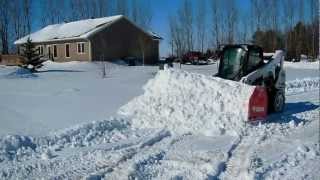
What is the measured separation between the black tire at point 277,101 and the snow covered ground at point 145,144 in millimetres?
297

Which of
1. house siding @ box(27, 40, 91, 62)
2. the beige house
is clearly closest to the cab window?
the beige house

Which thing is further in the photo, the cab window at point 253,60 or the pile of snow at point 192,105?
the cab window at point 253,60

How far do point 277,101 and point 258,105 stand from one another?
2362 mm

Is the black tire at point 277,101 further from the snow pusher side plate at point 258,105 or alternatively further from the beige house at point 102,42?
the beige house at point 102,42

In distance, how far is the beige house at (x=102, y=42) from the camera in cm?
4628

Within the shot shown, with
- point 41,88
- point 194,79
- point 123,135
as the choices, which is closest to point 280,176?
point 123,135

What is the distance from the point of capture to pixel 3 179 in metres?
6.99

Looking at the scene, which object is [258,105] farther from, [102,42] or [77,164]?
[102,42]

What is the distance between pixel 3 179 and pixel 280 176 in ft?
12.9

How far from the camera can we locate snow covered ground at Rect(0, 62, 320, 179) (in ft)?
24.0

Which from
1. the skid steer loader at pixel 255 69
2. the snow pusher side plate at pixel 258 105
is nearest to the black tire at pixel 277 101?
the skid steer loader at pixel 255 69

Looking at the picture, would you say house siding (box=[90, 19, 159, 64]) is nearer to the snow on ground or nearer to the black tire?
the snow on ground

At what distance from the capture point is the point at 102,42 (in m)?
46.5

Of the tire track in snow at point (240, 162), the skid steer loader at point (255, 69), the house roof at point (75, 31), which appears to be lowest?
the tire track in snow at point (240, 162)
